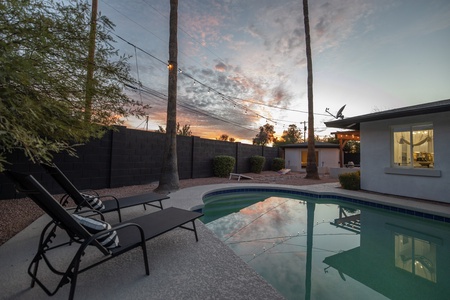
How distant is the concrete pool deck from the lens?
188cm

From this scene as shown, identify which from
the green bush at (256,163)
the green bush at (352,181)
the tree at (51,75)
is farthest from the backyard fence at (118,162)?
the green bush at (352,181)

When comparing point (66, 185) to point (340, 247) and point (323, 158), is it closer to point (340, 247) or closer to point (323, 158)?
point (340, 247)

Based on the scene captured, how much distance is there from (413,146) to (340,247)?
18.8ft

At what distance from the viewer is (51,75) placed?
122 inches

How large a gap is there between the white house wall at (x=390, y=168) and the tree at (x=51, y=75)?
8608 mm

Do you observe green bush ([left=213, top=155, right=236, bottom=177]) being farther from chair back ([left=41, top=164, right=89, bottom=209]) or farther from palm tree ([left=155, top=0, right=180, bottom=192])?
chair back ([left=41, top=164, right=89, bottom=209])

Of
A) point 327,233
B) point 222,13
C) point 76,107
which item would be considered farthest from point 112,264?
point 222,13

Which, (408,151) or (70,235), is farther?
(408,151)

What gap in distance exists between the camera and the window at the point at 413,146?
648 centimetres

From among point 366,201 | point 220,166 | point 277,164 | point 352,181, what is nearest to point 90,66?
point 220,166

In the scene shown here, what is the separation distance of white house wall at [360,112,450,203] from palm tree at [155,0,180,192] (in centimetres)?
761

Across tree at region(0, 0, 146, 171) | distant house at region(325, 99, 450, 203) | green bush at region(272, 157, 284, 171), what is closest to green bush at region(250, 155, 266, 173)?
green bush at region(272, 157, 284, 171)

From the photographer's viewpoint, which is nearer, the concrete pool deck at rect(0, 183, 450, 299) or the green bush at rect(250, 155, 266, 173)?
the concrete pool deck at rect(0, 183, 450, 299)

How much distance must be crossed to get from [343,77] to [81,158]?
1235cm
